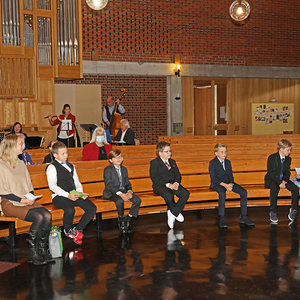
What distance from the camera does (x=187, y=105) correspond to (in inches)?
570

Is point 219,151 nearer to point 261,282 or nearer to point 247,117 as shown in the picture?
point 261,282

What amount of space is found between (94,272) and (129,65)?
34.4 feet

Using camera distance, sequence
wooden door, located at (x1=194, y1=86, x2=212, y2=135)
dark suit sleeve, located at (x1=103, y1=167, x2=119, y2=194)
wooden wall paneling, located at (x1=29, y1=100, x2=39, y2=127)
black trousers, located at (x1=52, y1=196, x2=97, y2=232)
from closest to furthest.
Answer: black trousers, located at (x1=52, y1=196, x2=97, y2=232) → dark suit sleeve, located at (x1=103, y1=167, x2=119, y2=194) → wooden wall paneling, located at (x1=29, y1=100, x2=39, y2=127) → wooden door, located at (x1=194, y1=86, x2=212, y2=135)

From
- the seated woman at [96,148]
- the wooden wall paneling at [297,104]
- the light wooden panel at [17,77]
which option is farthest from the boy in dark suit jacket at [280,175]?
the wooden wall paneling at [297,104]

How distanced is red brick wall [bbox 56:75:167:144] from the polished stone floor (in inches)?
334

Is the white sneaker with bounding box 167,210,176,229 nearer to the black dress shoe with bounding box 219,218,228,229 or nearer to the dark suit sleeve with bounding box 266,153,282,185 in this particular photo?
the black dress shoe with bounding box 219,218,228,229

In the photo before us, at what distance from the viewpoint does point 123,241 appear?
4.91 meters

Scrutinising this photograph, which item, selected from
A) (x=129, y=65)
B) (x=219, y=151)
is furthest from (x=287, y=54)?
(x=219, y=151)

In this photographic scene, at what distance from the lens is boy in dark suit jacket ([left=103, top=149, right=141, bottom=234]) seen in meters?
5.25

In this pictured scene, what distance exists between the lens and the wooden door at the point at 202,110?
1486cm

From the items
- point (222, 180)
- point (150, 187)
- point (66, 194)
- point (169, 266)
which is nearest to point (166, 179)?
point (150, 187)

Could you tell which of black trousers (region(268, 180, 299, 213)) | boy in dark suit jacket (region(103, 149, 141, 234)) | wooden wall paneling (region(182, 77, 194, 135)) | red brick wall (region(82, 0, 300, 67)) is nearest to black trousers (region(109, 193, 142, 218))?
boy in dark suit jacket (region(103, 149, 141, 234))

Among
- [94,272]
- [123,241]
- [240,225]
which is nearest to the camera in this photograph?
[94,272]

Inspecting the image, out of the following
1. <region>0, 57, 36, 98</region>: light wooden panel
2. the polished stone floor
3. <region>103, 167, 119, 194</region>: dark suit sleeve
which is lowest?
the polished stone floor
